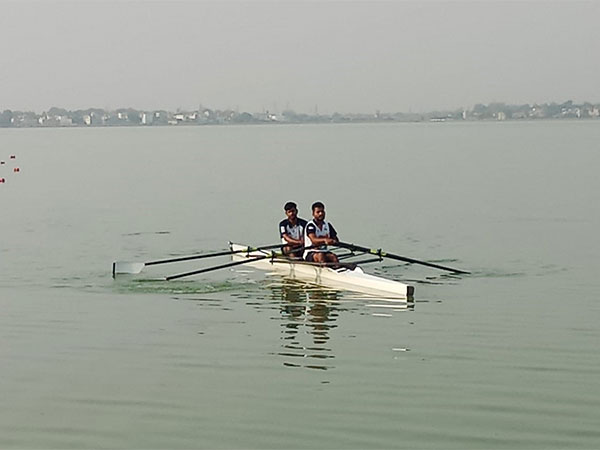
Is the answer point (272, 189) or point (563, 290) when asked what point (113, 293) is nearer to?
point (563, 290)

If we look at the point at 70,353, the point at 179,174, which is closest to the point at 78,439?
the point at 70,353

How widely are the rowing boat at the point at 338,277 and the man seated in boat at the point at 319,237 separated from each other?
194mm

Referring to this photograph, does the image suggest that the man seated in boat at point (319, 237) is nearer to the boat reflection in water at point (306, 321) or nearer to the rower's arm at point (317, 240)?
the rower's arm at point (317, 240)

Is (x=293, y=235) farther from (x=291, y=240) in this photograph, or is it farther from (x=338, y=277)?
(x=338, y=277)

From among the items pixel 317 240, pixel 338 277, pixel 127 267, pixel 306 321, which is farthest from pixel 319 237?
pixel 127 267

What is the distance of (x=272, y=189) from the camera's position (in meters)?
42.3

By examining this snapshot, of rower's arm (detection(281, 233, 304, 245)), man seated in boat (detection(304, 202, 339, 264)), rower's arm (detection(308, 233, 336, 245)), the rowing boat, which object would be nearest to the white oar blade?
the rowing boat

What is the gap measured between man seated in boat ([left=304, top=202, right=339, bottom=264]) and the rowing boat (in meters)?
0.19

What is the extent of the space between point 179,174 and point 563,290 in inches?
1536

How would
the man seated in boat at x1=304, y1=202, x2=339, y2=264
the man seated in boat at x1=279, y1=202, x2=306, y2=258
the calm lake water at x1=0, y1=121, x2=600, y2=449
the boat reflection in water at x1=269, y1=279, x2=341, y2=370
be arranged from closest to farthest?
the calm lake water at x1=0, y1=121, x2=600, y2=449 < the boat reflection in water at x1=269, y1=279, x2=341, y2=370 < the man seated in boat at x1=304, y1=202, x2=339, y2=264 < the man seated in boat at x1=279, y1=202, x2=306, y2=258

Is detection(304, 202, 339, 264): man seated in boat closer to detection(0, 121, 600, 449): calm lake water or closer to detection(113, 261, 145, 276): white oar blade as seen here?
detection(0, 121, 600, 449): calm lake water

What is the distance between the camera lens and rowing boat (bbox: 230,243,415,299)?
1612cm

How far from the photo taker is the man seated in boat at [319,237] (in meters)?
17.1

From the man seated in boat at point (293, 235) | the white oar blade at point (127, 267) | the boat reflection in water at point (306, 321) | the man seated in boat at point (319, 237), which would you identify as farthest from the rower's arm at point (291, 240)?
the white oar blade at point (127, 267)
